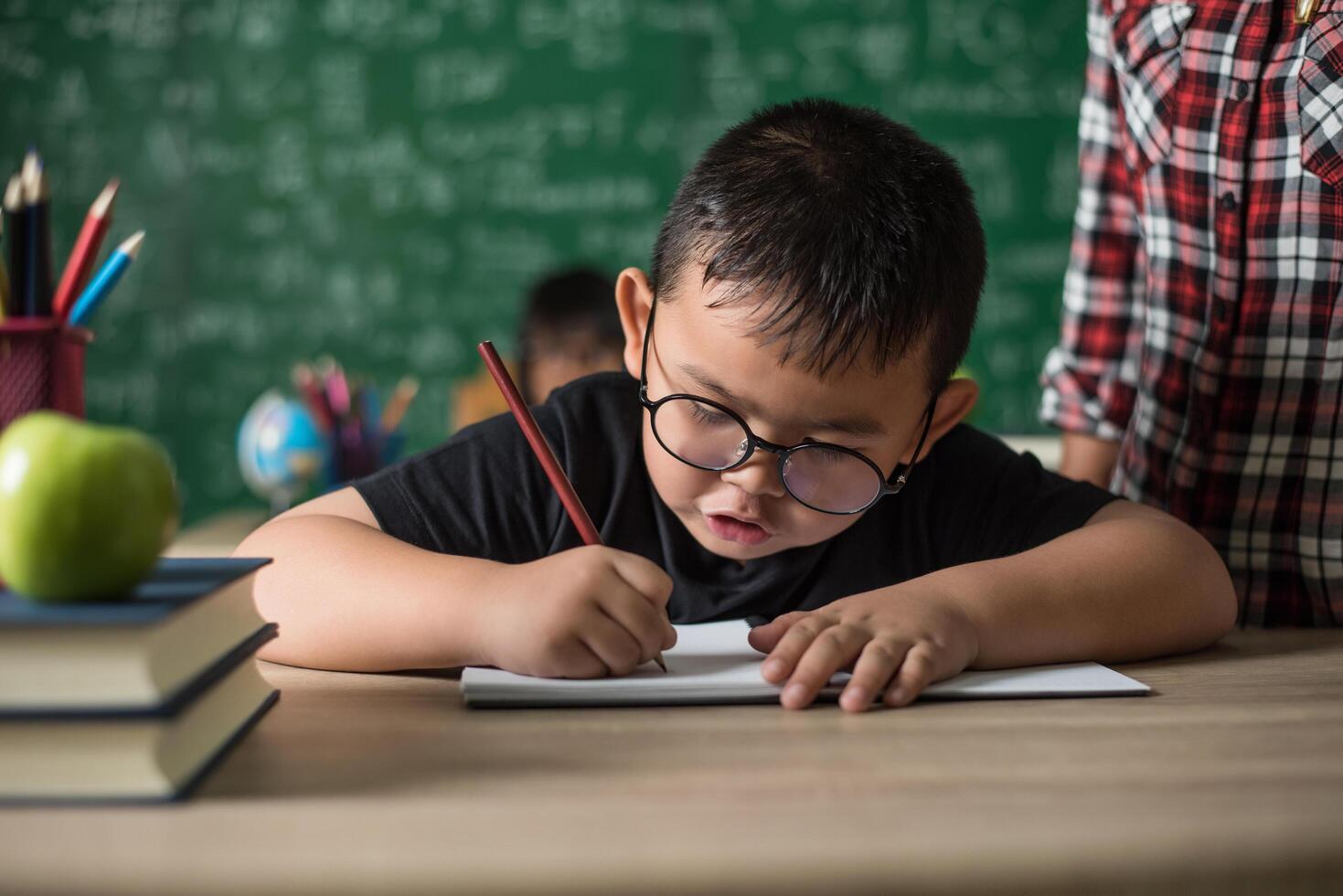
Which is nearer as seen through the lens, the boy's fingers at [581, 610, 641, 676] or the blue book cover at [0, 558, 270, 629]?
the blue book cover at [0, 558, 270, 629]

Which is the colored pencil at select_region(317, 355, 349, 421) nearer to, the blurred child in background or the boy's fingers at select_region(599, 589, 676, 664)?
the blurred child in background

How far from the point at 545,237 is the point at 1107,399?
276cm

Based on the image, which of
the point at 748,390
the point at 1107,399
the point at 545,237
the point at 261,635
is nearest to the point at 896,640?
the point at 748,390

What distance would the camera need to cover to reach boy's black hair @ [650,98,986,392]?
2.93 feet

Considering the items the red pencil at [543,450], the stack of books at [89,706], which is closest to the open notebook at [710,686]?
the red pencil at [543,450]

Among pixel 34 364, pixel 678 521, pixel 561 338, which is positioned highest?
pixel 34 364

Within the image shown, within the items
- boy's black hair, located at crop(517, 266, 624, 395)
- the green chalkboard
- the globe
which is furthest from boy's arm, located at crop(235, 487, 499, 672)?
the green chalkboard

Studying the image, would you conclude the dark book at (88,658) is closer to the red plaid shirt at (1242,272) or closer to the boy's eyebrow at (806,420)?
the boy's eyebrow at (806,420)

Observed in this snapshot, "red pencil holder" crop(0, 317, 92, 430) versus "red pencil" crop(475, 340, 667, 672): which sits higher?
"red pencil holder" crop(0, 317, 92, 430)

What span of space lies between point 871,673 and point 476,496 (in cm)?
44

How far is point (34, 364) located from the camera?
1.92 ft

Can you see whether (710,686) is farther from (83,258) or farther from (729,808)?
(83,258)

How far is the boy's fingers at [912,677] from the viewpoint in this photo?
0.69 m

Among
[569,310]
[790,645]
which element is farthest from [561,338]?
[790,645]
